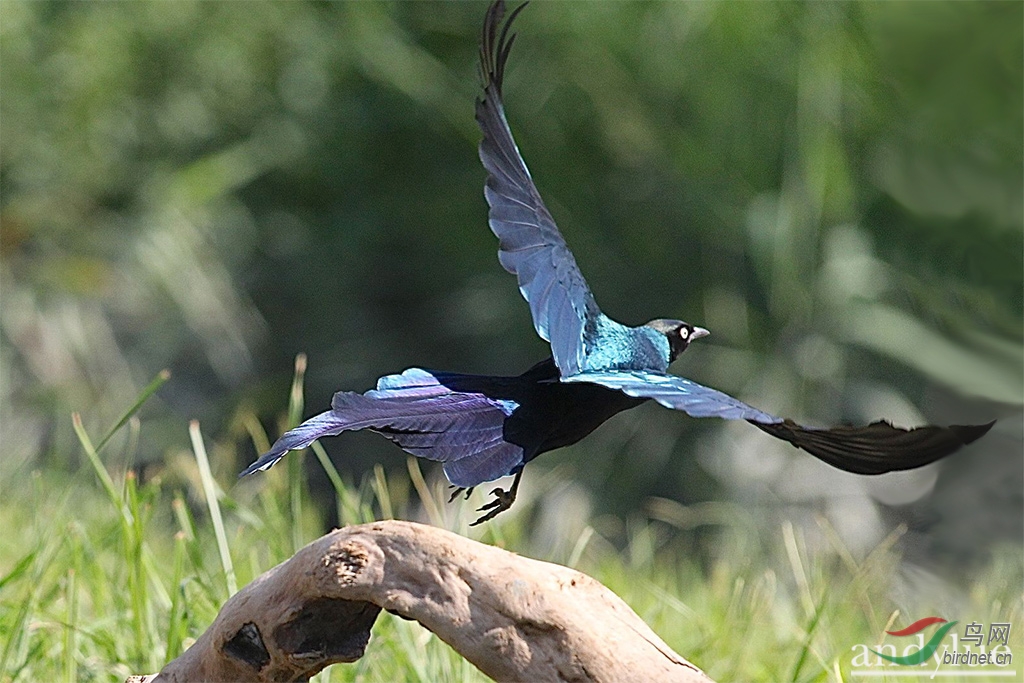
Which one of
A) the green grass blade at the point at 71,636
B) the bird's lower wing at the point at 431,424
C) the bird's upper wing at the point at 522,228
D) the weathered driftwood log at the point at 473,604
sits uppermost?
the bird's upper wing at the point at 522,228

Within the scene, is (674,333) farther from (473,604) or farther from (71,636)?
(71,636)

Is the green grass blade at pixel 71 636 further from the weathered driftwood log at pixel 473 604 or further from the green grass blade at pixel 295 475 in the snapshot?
the weathered driftwood log at pixel 473 604

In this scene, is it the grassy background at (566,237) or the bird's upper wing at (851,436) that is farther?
the grassy background at (566,237)

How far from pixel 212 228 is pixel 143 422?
1.92 feet

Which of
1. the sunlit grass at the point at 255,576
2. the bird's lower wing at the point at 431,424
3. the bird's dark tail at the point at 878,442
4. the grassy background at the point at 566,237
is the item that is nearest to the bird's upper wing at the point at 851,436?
the bird's dark tail at the point at 878,442

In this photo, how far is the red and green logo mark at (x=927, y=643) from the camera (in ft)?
4.87

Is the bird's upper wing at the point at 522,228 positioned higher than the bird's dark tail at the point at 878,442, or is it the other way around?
the bird's upper wing at the point at 522,228

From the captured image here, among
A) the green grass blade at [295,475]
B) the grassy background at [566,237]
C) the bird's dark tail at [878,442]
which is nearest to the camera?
the bird's dark tail at [878,442]

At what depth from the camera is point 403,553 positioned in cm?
95

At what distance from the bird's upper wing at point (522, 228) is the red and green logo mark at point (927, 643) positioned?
2.36 ft

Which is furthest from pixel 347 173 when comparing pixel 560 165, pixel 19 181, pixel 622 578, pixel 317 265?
pixel 622 578

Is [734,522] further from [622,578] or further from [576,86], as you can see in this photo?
[576,86]

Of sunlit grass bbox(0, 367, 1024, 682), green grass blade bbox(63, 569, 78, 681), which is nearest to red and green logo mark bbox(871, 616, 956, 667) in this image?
sunlit grass bbox(0, 367, 1024, 682)

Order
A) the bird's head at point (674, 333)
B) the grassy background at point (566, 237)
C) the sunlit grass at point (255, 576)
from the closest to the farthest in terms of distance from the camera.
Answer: the bird's head at point (674, 333) → the sunlit grass at point (255, 576) → the grassy background at point (566, 237)
